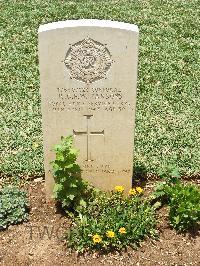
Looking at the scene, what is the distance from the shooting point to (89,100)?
4.55 meters

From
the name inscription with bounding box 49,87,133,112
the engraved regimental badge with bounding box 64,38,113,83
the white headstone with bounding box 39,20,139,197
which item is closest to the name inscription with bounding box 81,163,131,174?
the white headstone with bounding box 39,20,139,197

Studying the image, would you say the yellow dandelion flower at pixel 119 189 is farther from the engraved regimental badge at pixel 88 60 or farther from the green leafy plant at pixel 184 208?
the engraved regimental badge at pixel 88 60

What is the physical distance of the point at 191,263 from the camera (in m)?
4.45

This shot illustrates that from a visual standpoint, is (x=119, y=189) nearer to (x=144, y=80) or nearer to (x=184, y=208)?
(x=184, y=208)

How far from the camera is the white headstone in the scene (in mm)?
4254

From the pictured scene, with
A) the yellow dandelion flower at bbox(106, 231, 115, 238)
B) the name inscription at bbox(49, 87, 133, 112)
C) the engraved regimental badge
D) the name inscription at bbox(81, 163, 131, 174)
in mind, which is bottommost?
the yellow dandelion flower at bbox(106, 231, 115, 238)

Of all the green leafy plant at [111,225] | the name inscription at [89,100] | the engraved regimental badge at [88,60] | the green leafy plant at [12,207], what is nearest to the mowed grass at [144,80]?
the green leafy plant at [12,207]

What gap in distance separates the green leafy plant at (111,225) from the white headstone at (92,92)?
29cm

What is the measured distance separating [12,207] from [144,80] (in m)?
3.43

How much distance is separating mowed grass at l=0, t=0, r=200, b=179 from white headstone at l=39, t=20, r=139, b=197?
775mm

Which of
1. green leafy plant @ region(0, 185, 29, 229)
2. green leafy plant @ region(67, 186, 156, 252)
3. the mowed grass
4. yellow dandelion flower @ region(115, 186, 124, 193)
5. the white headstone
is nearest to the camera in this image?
the white headstone

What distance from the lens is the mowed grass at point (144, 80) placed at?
5.86 m

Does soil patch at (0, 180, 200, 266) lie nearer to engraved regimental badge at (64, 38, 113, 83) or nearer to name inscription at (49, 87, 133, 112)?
name inscription at (49, 87, 133, 112)

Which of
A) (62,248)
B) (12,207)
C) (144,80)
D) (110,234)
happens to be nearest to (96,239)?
(110,234)
